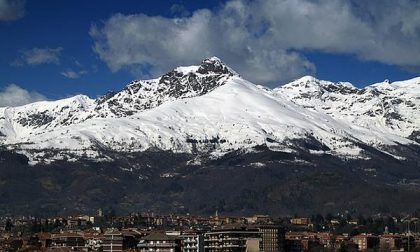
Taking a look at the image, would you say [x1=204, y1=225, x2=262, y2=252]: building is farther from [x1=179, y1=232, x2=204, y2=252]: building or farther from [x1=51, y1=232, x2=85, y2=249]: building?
[x1=51, y1=232, x2=85, y2=249]: building

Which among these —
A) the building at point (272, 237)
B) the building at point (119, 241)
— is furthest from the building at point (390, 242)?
the building at point (119, 241)

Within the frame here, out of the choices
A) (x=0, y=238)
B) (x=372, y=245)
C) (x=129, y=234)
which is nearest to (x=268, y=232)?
(x=129, y=234)

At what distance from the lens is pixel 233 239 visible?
494ft

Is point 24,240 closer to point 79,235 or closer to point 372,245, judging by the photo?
point 79,235

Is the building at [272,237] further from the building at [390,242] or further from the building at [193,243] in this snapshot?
the building at [390,242]

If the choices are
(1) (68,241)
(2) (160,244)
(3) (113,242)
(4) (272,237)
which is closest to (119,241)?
(3) (113,242)

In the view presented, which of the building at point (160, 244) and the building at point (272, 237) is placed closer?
the building at point (160, 244)

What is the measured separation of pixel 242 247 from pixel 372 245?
4535cm

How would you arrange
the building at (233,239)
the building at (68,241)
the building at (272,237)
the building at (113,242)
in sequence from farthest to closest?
the building at (68,241) → the building at (113,242) → the building at (272,237) → the building at (233,239)

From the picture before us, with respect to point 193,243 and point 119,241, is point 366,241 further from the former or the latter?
point 193,243

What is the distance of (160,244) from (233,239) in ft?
29.9

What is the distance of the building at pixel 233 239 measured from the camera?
148 meters

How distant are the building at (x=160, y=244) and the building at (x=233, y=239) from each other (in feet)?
13.5

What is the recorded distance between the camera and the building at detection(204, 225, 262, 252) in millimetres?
148250
